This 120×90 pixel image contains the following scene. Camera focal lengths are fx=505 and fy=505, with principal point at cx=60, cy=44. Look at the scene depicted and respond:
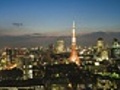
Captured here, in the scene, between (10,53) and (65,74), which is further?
(10,53)

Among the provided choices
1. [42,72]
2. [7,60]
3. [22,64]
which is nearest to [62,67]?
[42,72]

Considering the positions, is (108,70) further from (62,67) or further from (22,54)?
(22,54)

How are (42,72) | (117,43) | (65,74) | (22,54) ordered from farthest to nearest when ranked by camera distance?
1. (117,43)
2. (22,54)
3. (42,72)
4. (65,74)

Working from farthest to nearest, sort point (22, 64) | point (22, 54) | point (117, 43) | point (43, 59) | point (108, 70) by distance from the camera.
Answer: point (117, 43) → point (22, 54) → point (43, 59) → point (22, 64) → point (108, 70)

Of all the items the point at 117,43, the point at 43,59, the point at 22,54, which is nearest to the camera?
Result: the point at 43,59

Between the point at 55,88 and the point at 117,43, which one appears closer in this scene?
the point at 55,88

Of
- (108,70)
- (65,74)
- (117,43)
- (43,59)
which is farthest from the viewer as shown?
(117,43)

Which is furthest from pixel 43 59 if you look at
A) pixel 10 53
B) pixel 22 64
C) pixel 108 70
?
pixel 108 70

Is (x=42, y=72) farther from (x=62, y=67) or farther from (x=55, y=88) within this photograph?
(x=55, y=88)

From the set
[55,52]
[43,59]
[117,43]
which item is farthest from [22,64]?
[117,43]
